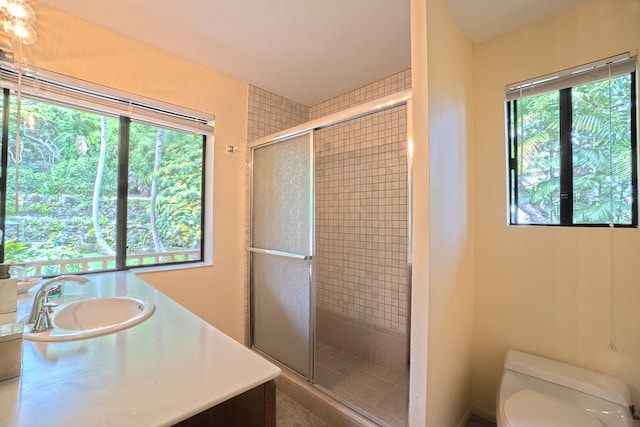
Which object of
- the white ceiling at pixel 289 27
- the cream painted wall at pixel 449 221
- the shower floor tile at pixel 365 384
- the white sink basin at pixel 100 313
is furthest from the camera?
the shower floor tile at pixel 365 384

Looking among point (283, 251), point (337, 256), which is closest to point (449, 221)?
point (283, 251)

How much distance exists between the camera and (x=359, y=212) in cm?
245

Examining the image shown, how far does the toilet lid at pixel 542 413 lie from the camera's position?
1097 millimetres

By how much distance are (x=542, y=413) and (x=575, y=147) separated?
136cm

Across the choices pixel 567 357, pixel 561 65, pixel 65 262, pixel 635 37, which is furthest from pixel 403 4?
pixel 65 262

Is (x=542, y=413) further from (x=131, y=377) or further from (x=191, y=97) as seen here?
(x=191, y=97)

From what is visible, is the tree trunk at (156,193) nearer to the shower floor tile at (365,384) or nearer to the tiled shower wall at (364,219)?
the tiled shower wall at (364,219)

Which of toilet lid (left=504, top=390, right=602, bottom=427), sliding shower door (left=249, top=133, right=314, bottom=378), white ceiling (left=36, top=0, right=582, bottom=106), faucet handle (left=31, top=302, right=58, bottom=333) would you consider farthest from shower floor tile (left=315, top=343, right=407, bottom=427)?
white ceiling (left=36, top=0, right=582, bottom=106)

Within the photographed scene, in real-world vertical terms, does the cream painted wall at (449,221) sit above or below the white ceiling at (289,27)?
below

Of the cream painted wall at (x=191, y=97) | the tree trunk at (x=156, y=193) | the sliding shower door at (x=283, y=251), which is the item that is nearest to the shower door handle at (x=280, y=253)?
the sliding shower door at (x=283, y=251)

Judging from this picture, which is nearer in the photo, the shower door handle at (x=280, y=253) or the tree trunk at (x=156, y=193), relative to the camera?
the shower door handle at (x=280, y=253)

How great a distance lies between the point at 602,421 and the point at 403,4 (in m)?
2.25

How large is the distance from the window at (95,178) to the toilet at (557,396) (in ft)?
7.32

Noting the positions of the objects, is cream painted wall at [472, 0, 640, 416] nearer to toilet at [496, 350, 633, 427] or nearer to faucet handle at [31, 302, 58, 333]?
toilet at [496, 350, 633, 427]
